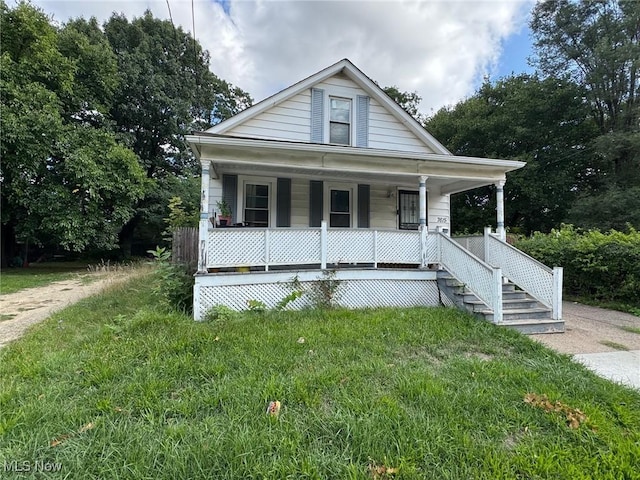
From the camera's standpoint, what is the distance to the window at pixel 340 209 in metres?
9.41

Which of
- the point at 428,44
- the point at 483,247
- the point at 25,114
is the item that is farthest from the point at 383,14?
the point at 25,114

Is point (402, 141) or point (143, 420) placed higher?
point (402, 141)

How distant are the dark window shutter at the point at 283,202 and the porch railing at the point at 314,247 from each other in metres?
2.18

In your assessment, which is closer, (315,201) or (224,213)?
(224,213)

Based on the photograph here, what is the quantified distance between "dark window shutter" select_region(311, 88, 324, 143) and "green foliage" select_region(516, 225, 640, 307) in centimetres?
735

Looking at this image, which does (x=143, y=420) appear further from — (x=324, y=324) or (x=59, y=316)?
(x=59, y=316)

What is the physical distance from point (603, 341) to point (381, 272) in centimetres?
387

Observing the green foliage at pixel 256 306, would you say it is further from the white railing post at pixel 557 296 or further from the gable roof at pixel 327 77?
the white railing post at pixel 557 296

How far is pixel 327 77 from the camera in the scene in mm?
9195

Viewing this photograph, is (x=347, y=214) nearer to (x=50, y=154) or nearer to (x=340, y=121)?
(x=340, y=121)

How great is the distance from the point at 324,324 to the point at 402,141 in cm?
675

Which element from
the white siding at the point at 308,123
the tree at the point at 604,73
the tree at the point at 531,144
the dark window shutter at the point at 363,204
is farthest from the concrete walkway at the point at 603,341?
the tree at the point at 531,144

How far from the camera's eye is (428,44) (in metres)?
12.8

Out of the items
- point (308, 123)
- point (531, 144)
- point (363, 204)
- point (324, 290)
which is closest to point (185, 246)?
point (324, 290)
